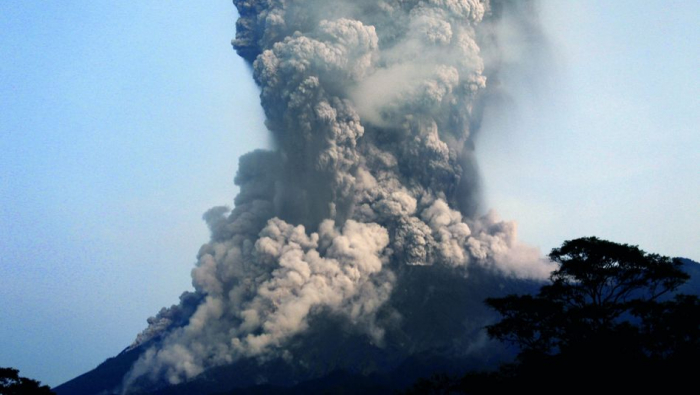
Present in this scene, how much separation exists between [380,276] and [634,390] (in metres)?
67.4

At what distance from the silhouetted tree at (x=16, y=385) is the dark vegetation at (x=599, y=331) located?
90.3 ft

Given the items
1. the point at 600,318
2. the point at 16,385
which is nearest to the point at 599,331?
the point at 600,318

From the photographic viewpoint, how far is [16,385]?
43594 mm

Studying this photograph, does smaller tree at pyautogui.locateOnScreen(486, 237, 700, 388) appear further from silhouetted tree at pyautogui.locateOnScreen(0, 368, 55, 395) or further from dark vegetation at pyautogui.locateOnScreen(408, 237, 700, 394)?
silhouetted tree at pyautogui.locateOnScreen(0, 368, 55, 395)

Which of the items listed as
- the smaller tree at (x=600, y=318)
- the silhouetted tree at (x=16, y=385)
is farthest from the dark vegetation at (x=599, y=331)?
the silhouetted tree at (x=16, y=385)

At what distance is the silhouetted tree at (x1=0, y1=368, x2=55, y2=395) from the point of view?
141ft

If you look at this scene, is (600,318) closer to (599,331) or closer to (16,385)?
(599,331)

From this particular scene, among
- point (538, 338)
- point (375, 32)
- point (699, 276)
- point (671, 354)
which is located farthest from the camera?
point (699, 276)

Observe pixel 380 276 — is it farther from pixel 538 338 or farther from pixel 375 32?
pixel 538 338

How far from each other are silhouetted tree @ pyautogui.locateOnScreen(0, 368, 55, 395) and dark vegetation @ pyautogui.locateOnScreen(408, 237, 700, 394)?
90.3 ft

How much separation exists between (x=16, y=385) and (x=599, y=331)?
36.0m

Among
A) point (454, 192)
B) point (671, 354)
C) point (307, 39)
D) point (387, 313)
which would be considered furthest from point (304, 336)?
point (671, 354)

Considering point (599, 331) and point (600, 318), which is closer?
point (599, 331)

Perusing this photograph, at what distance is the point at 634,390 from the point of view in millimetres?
32406
